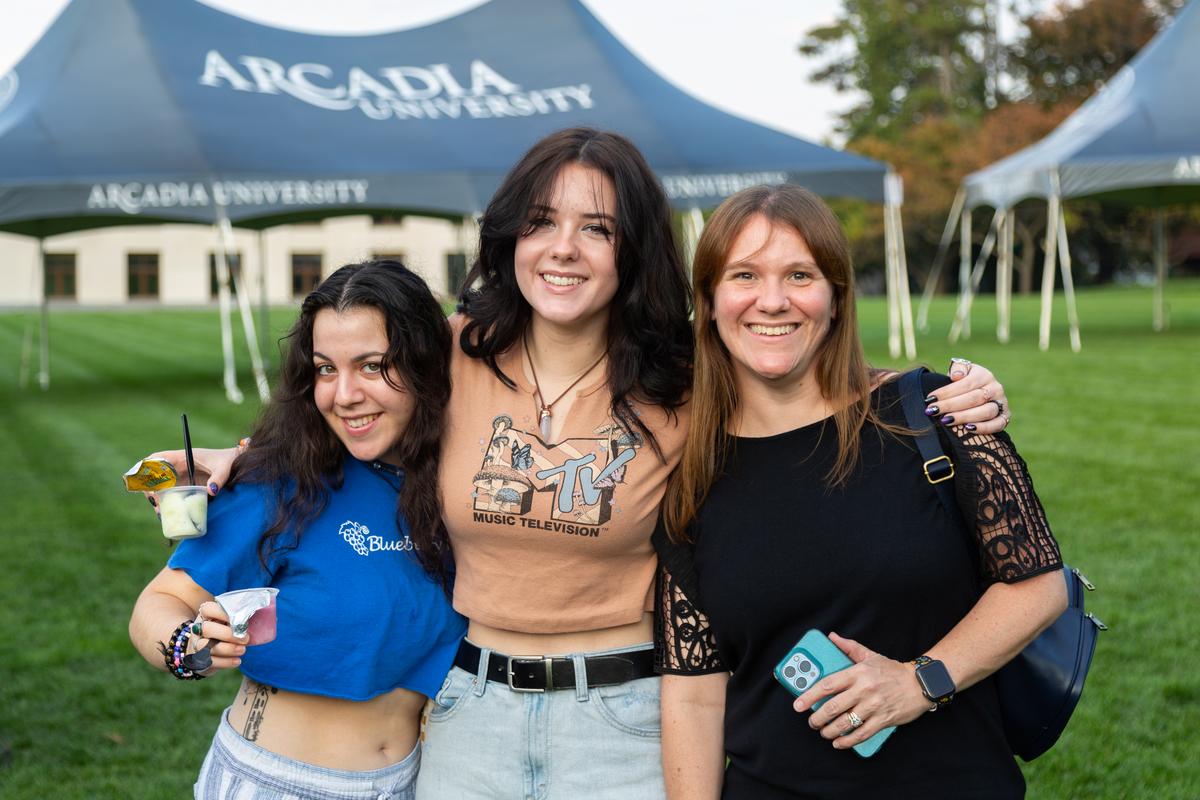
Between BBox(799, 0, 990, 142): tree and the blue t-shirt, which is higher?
BBox(799, 0, 990, 142): tree

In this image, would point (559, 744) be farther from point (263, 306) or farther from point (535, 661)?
point (263, 306)

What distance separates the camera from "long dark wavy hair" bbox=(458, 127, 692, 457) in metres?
2.67

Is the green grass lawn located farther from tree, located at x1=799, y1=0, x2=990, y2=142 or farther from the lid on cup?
tree, located at x1=799, y1=0, x2=990, y2=142

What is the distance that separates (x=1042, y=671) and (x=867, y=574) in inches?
15.2

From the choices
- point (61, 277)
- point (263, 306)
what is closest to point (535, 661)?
point (263, 306)

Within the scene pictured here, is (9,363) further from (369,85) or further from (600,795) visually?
(600,795)

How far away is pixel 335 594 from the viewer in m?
2.50

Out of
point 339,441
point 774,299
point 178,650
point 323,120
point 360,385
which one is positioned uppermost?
point 323,120

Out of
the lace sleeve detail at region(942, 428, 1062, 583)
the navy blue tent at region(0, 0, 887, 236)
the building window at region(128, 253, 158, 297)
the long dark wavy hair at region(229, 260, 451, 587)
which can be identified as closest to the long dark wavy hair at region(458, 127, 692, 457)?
the long dark wavy hair at region(229, 260, 451, 587)

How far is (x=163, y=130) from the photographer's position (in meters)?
14.2

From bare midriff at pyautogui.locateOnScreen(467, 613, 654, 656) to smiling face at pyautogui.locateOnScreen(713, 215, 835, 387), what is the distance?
1.96ft

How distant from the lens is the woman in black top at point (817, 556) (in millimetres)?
2209

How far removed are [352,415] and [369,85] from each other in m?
14.8

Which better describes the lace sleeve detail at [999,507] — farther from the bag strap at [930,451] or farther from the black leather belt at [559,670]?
the black leather belt at [559,670]
